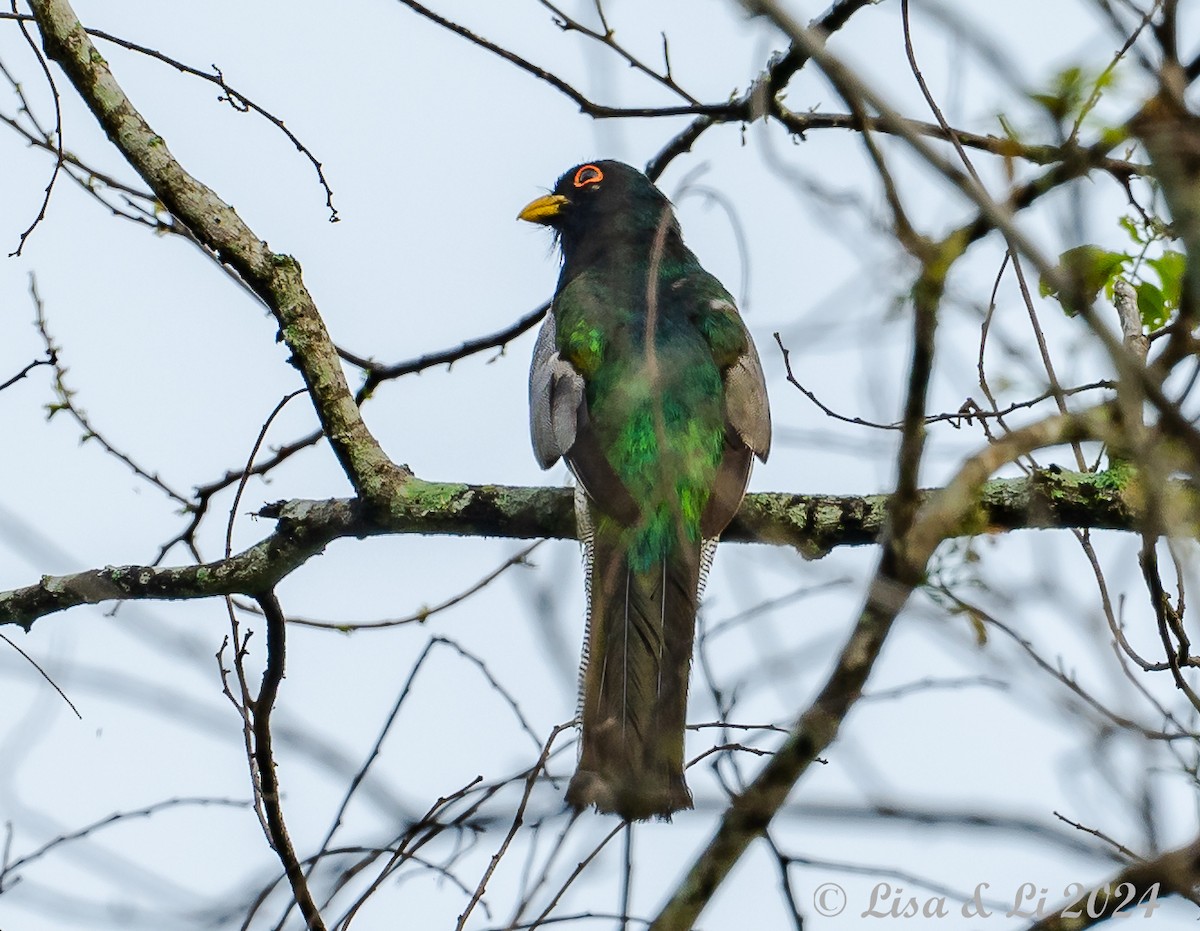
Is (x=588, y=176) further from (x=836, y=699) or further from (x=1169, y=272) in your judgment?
(x=836, y=699)

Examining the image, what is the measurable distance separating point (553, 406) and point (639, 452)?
50 cm

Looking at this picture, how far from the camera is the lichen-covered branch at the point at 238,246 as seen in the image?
4.96 m

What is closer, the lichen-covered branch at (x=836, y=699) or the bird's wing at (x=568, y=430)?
the lichen-covered branch at (x=836, y=699)

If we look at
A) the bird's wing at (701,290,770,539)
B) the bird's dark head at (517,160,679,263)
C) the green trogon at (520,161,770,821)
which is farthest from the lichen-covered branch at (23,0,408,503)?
the bird's dark head at (517,160,679,263)

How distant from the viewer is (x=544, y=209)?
7.25 metres

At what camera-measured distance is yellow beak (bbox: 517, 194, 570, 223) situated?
723 cm

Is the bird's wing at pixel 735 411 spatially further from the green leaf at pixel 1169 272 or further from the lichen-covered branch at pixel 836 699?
the lichen-covered branch at pixel 836 699

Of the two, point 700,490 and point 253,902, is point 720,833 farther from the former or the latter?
point 700,490

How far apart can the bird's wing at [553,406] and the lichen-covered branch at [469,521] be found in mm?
494

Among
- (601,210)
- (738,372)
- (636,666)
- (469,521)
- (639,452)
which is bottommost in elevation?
(636,666)

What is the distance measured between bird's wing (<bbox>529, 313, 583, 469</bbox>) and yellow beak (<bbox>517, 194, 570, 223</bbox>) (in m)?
1.58

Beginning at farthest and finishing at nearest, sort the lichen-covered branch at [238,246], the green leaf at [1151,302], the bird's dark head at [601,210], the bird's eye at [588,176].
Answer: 1. the bird's eye at [588,176]
2. the bird's dark head at [601,210]
3. the lichen-covered branch at [238,246]
4. the green leaf at [1151,302]

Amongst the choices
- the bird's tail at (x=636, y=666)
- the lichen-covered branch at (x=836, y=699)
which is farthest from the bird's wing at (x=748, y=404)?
the lichen-covered branch at (x=836, y=699)

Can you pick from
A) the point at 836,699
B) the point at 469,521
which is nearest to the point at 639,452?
the point at 469,521
